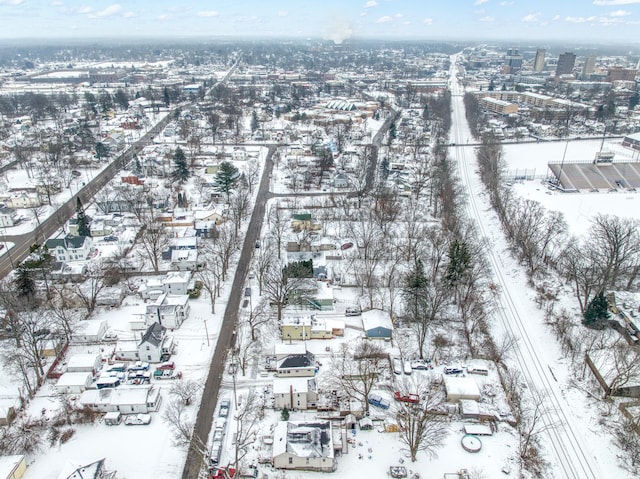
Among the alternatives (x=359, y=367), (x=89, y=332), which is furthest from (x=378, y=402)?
(x=89, y=332)

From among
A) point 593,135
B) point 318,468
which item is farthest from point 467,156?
point 318,468

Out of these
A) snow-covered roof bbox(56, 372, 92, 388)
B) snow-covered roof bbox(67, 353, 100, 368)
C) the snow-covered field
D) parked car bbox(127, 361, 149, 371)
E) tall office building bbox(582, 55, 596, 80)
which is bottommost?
parked car bbox(127, 361, 149, 371)

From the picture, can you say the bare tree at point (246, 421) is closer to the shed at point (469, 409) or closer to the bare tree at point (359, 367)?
the bare tree at point (359, 367)

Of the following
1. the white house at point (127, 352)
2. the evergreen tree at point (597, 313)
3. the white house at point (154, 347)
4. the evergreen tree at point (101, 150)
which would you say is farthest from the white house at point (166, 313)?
the evergreen tree at point (101, 150)

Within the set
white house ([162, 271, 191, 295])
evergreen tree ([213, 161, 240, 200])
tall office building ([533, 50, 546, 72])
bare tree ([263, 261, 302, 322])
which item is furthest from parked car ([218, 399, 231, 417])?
tall office building ([533, 50, 546, 72])

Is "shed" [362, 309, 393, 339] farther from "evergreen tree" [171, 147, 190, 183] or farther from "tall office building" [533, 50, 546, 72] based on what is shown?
"tall office building" [533, 50, 546, 72]

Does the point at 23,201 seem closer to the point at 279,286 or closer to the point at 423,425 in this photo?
the point at 279,286

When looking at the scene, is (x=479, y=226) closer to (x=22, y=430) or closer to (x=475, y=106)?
(x=22, y=430)
